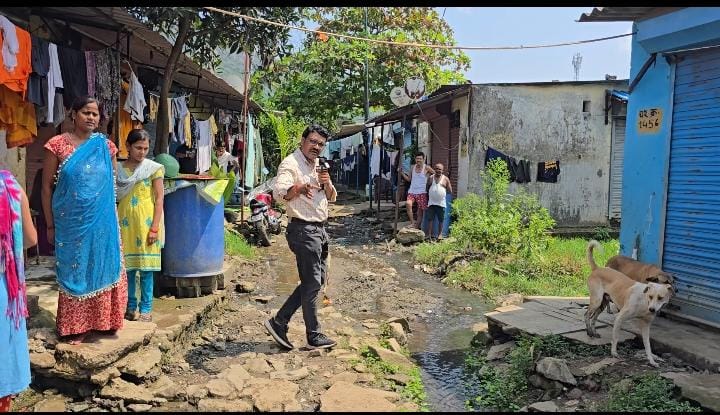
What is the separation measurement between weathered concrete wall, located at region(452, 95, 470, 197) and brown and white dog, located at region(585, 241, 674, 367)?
712 cm

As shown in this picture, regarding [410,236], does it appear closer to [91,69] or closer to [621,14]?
[621,14]

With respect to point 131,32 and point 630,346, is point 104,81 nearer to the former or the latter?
point 131,32

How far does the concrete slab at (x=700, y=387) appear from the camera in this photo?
3447 mm

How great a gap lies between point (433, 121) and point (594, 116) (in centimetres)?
444

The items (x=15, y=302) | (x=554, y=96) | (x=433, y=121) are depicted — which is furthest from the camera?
(x=433, y=121)

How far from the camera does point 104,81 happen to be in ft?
19.6

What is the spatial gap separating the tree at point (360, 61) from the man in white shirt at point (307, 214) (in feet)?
52.1

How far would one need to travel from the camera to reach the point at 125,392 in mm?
3588

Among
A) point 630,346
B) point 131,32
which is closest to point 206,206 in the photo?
point 131,32

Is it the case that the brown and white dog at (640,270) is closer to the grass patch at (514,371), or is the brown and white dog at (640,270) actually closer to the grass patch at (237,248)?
the grass patch at (514,371)

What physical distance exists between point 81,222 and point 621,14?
A: 560 centimetres

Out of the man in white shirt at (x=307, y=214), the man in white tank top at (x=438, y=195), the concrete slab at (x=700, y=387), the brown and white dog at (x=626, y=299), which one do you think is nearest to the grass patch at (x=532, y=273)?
the man in white tank top at (x=438, y=195)

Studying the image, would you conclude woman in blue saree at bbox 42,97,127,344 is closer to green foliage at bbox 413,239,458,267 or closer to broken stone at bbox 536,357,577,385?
broken stone at bbox 536,357,577,385

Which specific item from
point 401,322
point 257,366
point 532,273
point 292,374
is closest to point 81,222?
point 257,366
